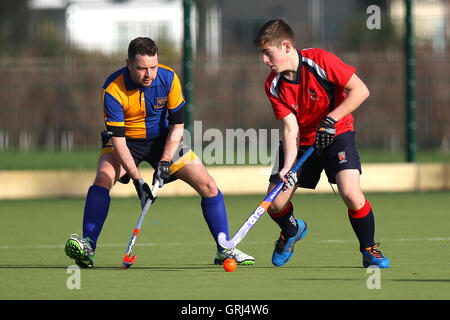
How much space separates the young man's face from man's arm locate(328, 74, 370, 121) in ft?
1.33

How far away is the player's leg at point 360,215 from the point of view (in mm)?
6293

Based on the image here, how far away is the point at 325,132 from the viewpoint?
20.5 feet

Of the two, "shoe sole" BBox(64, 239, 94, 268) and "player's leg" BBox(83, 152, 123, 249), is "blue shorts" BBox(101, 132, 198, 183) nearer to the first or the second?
"player's leg" BBox(83, 152, 123, 249)

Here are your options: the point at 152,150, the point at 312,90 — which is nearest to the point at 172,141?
the point at 152,150

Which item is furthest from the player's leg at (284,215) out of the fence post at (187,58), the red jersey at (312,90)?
the fence post at (187,58)

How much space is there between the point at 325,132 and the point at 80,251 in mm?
1657

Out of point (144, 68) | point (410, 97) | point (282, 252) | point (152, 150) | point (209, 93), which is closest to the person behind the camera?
point (144, 68)

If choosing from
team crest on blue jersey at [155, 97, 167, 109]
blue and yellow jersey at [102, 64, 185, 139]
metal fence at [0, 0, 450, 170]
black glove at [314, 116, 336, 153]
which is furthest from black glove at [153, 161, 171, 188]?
metal fence at [0, 0, 450, 170]

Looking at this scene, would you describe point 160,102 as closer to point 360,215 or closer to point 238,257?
point 238,257

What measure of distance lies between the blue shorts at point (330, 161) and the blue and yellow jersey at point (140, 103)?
80cm

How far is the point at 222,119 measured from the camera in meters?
12.9

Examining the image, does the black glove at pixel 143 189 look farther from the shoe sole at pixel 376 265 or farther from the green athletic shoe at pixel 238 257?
the shoe sole at pixel 376 265

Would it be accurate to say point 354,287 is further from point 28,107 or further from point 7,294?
point 28,107

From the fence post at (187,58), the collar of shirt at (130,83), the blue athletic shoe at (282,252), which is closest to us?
the blue athletic shoe at (282,252)
